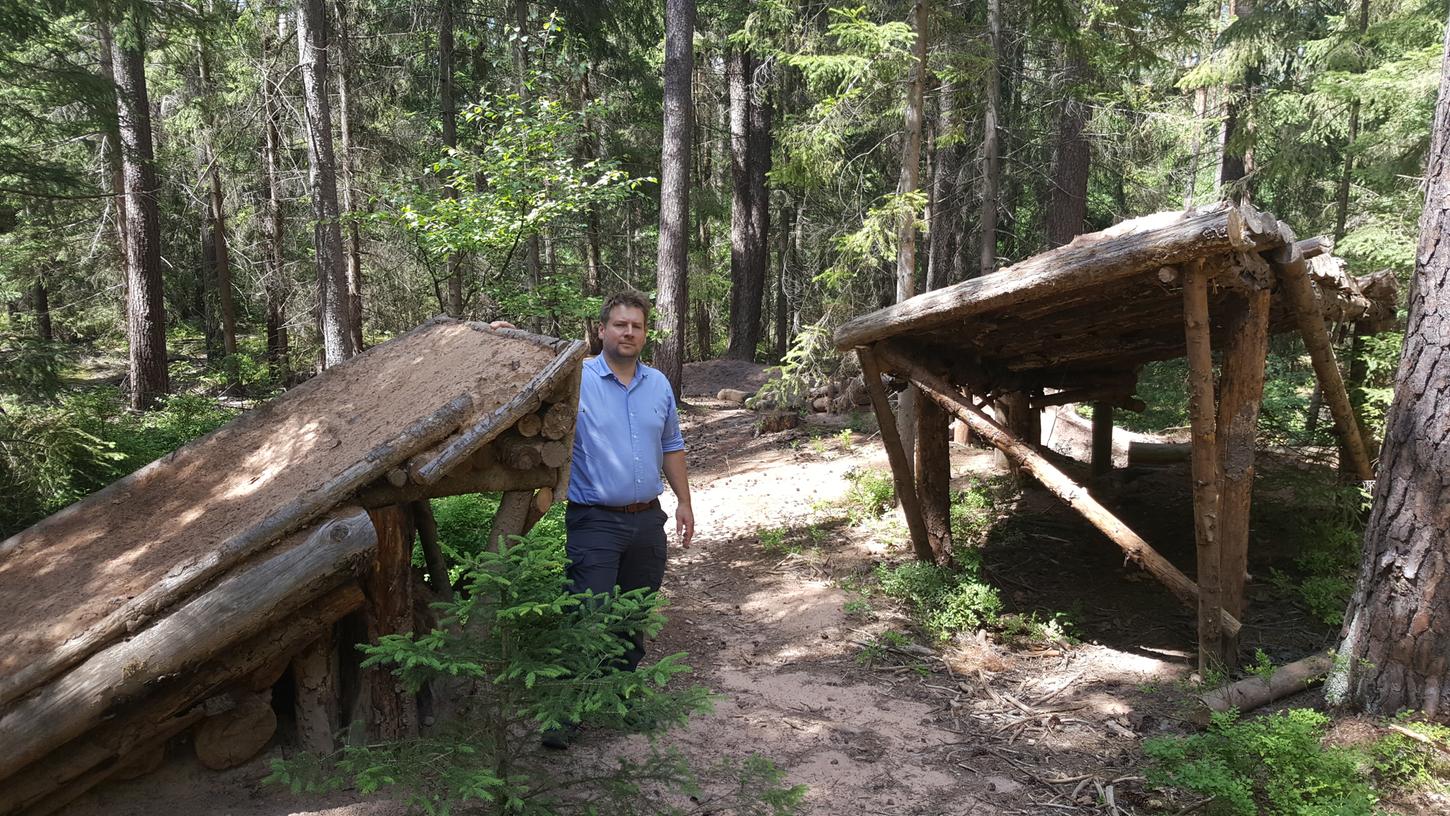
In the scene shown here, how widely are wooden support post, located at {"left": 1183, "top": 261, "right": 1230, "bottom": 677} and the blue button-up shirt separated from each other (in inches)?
139

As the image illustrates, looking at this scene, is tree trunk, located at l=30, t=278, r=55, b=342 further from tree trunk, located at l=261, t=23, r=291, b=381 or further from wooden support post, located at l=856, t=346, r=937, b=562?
wooden support post, located at l=856, t=346, r=937, b=562

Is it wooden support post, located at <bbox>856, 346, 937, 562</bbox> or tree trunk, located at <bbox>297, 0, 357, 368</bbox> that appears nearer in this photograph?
wooden support post, located at <bbox>856, 346, 937, 562</bbox>

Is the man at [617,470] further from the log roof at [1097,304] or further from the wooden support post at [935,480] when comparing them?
the wooden support post at [935,480]

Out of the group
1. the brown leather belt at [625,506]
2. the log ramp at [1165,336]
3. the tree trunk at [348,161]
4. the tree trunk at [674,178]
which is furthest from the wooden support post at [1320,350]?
the tree trunk at [348,161]

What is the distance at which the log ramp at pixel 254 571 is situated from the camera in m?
3.21

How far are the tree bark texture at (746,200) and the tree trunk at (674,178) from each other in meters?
6.13

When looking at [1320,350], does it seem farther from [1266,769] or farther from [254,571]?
[254,571]

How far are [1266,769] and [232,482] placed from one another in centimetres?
569

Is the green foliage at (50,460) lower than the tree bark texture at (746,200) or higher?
lower

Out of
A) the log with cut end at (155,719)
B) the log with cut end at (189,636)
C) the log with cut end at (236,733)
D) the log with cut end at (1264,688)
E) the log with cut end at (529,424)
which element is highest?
the log with cut end at (529,424)

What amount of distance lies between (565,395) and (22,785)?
8.48 feet

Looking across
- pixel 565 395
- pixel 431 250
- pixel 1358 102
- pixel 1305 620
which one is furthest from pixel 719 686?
pixel 1358 102

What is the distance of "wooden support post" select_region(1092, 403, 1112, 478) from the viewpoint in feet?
33.8

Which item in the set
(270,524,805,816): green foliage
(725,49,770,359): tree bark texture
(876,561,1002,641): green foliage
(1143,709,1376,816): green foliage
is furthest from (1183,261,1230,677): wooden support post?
(725,49,770,359): tree bark texture
